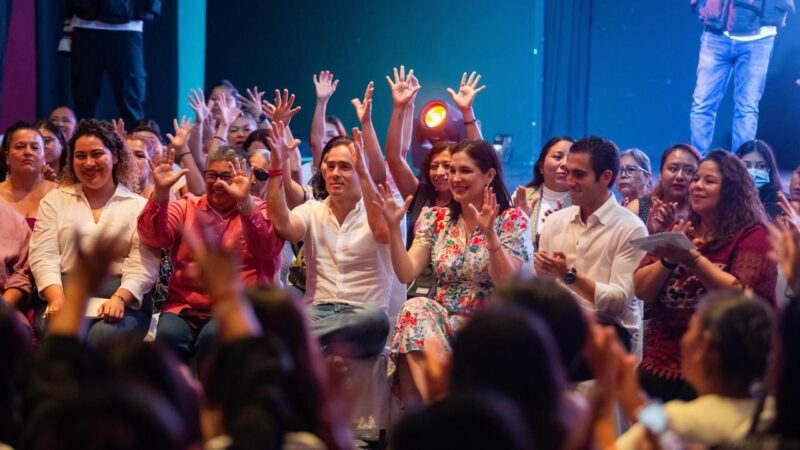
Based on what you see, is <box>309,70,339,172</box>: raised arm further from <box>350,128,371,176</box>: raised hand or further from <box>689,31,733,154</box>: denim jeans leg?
<box>689,31,733,154</box>: denim jeans leg

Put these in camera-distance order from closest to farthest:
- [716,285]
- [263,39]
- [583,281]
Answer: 1. [716,285]
2. [583,281]
3. [263,39]

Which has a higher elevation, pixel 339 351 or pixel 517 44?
pixel 517 44

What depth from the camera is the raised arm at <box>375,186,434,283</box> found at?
12.5ft

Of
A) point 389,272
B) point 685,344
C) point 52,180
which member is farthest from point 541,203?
point 685,344

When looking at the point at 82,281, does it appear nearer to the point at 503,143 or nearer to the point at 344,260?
the point at 344,260

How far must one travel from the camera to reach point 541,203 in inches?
196

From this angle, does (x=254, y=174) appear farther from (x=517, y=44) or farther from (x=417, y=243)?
(x=517, y=44)

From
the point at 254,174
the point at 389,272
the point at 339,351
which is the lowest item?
the point at 339,351

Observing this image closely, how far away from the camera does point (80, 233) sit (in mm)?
4137

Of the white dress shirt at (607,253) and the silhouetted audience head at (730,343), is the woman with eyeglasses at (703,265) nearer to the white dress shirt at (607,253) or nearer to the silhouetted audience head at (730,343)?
the white dress shirt at (607,253)

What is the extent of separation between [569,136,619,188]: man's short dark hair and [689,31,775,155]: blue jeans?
12.8 feet

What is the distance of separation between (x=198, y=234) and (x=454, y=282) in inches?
38.5

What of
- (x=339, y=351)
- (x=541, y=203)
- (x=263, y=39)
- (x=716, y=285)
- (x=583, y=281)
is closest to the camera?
(x=716, y=285)

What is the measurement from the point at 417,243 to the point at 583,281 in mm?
688
